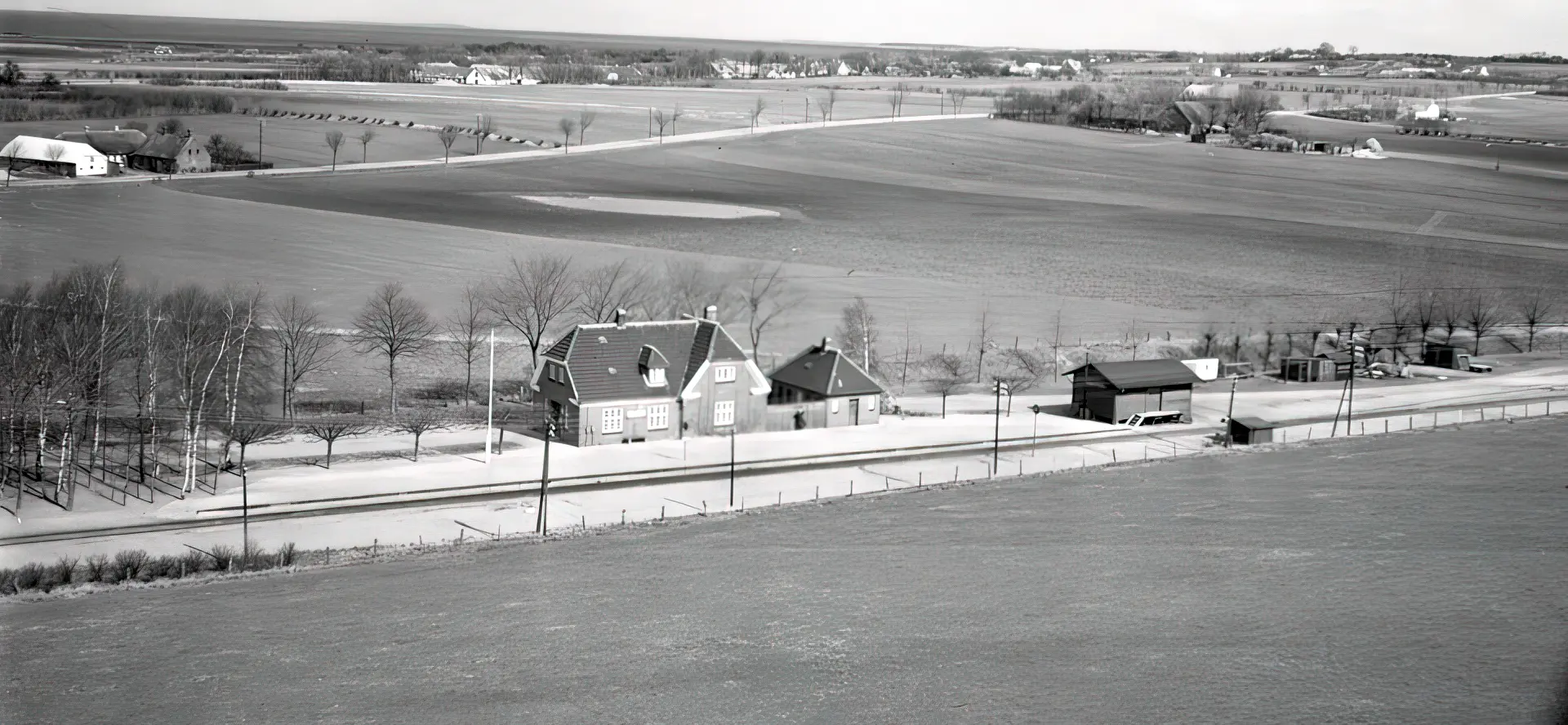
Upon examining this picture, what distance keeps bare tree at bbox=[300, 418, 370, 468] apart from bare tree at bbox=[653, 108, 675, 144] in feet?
71.3

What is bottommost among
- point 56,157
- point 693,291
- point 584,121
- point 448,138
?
point 693,291

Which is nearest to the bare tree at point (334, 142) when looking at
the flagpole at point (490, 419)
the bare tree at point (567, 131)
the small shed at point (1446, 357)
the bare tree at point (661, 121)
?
the bare tree at point (567, 131)

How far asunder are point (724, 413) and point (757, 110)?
27298 millimetres

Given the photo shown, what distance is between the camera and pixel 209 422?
42.4ft

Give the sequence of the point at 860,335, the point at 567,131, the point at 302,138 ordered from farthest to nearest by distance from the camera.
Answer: the point at 567,131
the point at 302,138
the point at 860,335

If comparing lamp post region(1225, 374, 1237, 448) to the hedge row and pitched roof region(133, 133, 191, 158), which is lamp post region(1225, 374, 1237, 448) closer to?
the hedge row

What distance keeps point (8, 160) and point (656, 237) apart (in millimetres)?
9487

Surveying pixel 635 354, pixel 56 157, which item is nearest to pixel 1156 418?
pixel 635 354

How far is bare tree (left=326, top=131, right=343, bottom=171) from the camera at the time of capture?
83.7ft

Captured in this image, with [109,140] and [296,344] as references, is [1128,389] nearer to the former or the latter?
[296,344]

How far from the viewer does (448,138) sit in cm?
2909

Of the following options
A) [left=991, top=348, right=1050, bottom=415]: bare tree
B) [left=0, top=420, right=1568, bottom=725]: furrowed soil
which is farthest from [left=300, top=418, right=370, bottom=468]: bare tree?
[left=991, top=348, right=1050, bottom=415]: bare tree

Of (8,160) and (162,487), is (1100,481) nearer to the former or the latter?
(162,487)

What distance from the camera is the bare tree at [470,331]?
15.2 metres
